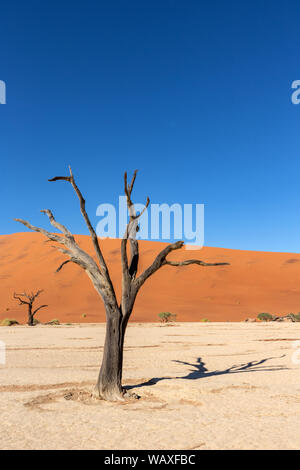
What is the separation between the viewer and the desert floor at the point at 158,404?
5430mm

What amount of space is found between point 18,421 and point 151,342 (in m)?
13.5

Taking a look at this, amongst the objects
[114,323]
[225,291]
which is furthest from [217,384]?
[225,291]

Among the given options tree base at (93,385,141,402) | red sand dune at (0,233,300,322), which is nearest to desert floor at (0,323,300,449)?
tree base at (93,385,141,402)

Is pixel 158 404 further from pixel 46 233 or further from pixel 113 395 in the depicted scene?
pixel 46 233

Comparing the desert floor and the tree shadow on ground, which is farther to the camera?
the tree shadow on ground

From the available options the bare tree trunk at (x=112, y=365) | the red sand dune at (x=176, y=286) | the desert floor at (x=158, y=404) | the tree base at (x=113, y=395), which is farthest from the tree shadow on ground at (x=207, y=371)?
the red sand dune at (x=176, y=286)

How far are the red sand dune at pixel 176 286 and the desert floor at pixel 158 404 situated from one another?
24.9 metres

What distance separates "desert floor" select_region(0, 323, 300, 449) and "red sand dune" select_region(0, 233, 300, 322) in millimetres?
24906

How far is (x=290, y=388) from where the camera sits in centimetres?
886

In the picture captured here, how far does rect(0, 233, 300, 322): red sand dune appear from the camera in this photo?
42.4 meters

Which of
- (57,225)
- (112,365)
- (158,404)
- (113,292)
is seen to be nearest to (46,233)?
(57,225)

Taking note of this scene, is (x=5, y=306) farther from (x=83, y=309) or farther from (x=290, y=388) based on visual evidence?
(x=290, y=388)

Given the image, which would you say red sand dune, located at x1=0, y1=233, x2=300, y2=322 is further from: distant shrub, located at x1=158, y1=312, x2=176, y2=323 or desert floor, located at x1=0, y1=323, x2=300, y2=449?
desert floor, located at x1=0, y1=323, x2=300, y2=449
